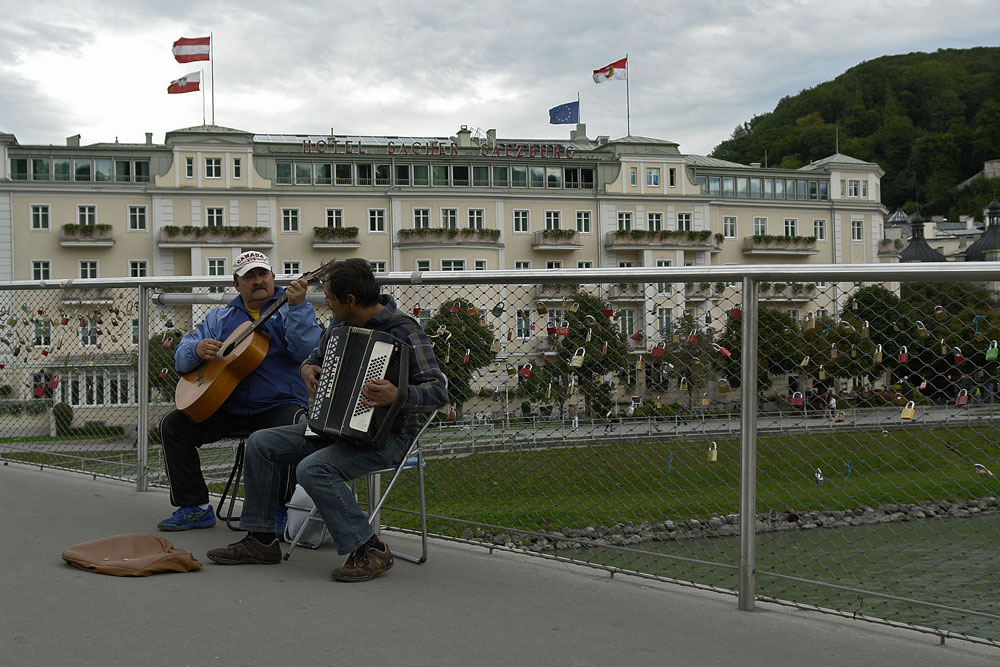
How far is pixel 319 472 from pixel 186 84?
204ft

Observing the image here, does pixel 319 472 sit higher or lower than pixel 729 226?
lower

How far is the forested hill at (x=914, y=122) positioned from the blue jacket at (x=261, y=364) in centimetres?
12858

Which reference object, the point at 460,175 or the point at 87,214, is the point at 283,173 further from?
the point at 87,214

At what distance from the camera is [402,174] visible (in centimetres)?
6162

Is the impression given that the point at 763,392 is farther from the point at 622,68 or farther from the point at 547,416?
the point at 622,68

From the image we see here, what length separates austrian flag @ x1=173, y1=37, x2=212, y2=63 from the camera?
2367 inches

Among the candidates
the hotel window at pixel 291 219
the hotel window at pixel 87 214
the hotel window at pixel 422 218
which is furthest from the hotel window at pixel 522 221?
the hotel window at pixel 87 214

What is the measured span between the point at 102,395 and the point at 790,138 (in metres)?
123

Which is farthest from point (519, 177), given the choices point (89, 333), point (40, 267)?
point (89, 333)

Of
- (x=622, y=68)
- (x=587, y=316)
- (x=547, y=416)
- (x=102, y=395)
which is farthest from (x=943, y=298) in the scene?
(x=622, y=68)

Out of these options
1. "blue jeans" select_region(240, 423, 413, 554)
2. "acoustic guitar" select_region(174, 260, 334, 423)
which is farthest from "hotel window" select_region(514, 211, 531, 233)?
"blue jeans" select_region(240, 423, 413, 554)

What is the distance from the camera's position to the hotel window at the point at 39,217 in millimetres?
56562

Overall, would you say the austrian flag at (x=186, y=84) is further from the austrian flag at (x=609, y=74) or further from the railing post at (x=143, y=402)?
the railing post at (x=143, y=402)

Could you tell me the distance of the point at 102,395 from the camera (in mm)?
8445
